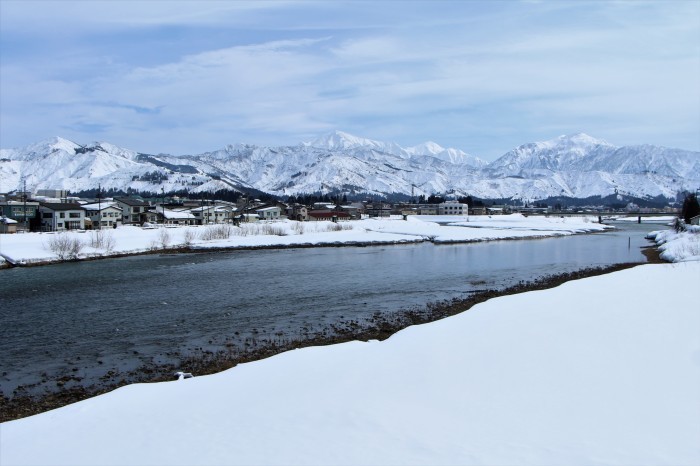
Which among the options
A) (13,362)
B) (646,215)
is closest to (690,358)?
(13,362)

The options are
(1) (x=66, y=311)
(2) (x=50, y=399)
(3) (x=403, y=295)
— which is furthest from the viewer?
(3) (x=403, y=295)

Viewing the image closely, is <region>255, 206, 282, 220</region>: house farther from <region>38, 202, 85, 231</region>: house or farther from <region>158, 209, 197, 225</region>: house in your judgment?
<region>38, 202, 85, 231</region>: house

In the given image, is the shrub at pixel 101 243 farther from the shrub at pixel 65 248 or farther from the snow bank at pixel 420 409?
the snow bank at pixel 420 409

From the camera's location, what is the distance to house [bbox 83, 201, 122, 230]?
152ft

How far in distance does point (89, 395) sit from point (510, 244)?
120 ft

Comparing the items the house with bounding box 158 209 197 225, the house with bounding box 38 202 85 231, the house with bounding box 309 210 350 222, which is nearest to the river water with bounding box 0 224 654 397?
the house with bounding box 38 202 85 231

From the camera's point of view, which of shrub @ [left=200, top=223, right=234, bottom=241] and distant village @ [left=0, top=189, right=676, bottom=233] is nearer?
shrub @ [left=200, top=223, right=234, bottom=241]

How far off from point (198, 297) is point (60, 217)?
33355mm

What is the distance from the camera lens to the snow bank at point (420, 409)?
540cm

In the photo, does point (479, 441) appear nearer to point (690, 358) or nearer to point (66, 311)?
point (690, 358)

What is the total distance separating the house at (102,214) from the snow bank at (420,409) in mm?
42727

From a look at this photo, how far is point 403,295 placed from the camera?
683 inches

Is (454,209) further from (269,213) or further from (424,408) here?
(424,408)

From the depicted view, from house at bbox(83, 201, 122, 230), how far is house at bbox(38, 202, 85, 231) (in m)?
1.60
